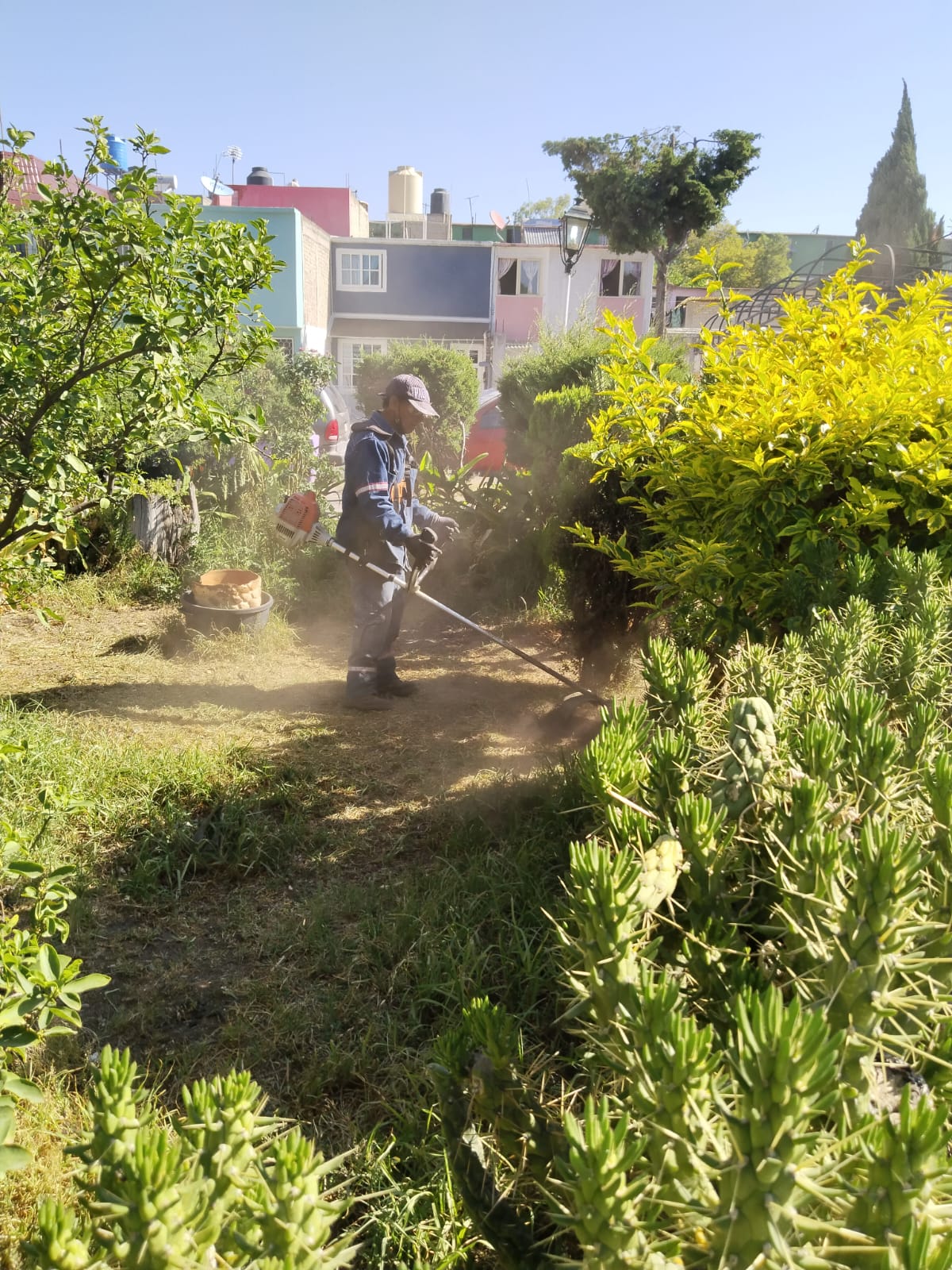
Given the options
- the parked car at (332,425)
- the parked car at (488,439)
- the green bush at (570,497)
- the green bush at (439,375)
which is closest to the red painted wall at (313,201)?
the parked car at (332,425)

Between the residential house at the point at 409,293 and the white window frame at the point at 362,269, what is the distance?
33 millimetres

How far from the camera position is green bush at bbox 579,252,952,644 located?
3.30 metres

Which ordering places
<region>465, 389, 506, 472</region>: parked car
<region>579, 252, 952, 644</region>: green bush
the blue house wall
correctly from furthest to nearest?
the blue house wall, <region>465, 389, 506, 472</region>: parked car, <region>579, 252, 952, 644</region>: green bush

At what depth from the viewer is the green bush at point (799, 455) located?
10.8 ft

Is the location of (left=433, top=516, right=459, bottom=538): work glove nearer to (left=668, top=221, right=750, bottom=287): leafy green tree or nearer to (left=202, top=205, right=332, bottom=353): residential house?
(left=202, top=205, right=332, bottom=353): residential house

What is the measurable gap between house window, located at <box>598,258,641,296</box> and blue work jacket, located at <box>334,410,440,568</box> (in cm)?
3443

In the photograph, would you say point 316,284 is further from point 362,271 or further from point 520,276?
point 520,276

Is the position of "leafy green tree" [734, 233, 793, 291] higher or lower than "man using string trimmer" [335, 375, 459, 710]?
higher

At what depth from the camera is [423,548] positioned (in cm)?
593

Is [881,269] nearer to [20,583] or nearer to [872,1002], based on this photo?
[20,583]

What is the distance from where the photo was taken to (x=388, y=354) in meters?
11.4

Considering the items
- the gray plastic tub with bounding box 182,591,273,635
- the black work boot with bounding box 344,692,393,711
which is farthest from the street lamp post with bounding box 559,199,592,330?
the black work boot with bounding box 344,692,393,711

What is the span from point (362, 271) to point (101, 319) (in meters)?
37.6

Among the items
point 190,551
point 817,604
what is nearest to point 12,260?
point 817,604
